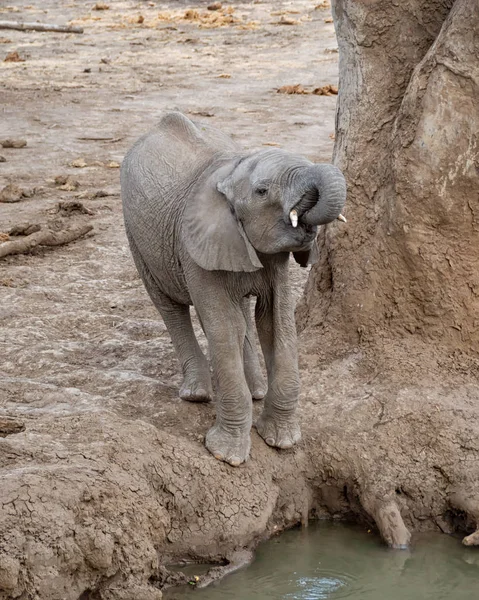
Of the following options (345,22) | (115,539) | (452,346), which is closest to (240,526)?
(115,539)

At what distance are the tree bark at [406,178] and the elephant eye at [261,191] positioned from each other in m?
1.40

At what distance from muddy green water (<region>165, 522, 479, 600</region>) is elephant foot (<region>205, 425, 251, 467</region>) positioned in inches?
17.5

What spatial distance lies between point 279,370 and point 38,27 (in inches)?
597

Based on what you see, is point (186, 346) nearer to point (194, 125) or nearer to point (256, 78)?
point (194, 125)

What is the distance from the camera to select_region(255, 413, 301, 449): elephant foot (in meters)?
5.50

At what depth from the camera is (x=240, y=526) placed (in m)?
5.24

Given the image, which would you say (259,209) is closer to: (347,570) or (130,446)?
(130,446)

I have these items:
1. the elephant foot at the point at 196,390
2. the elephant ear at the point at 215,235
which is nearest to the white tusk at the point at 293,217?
the elephant ear at the point at 215,235

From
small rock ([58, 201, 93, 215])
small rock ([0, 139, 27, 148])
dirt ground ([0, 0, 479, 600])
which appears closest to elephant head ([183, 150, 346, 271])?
dirt ground ([0, 0, 479, 600])

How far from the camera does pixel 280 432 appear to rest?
217 inches

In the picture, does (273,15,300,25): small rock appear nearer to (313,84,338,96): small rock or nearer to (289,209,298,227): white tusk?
(313,84,338,96): small rock

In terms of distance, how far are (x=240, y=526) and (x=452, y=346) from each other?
158 cm

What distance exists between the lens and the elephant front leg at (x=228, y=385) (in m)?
5.13

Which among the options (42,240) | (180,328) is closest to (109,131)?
(42,240)
